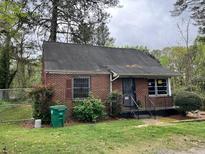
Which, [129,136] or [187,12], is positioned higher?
[187,12]

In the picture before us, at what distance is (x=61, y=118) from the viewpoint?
46.9ft

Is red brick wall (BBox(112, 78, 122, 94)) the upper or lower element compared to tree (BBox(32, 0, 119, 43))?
lower

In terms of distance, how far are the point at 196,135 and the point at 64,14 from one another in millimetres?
19913

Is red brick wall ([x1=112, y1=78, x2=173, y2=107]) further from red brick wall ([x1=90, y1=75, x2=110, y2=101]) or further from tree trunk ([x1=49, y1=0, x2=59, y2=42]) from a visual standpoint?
tree trunk ([x1=49, y1=0, x2=59, y2=42])

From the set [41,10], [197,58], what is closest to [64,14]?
[41,10]

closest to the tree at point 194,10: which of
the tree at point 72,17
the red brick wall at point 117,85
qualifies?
the tree at point 72,17

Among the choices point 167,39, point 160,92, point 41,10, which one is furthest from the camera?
point 167,39

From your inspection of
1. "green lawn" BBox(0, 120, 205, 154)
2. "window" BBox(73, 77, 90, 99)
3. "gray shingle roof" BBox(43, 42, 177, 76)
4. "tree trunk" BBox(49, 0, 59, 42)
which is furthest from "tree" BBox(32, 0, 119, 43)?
"green lawn" BBox(0, 120, 205, 154)

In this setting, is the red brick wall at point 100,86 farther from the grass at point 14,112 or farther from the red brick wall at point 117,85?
the grass at point 14,112

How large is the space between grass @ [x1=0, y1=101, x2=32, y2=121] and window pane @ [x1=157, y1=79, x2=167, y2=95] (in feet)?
29.0

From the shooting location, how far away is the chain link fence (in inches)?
671

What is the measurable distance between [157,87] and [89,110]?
6456mm

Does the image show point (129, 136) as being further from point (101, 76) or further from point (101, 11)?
point (101, 11)

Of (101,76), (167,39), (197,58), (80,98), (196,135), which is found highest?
(167,39)
